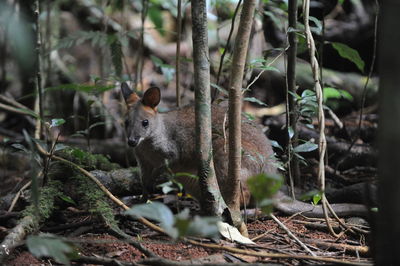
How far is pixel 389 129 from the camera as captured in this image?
179 cm

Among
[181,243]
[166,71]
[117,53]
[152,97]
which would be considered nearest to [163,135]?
[152,97]

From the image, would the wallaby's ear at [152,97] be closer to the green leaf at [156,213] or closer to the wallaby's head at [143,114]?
the wallaby's head at [143,114]

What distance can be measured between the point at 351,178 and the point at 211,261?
308 centimetres

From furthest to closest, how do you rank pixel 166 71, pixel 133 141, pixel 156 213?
1. pixel 166 71
2. pixel 133 141
3. pixel 156 213

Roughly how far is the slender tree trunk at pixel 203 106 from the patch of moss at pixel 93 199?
886mm

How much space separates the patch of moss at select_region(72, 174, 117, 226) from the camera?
383 centimetres

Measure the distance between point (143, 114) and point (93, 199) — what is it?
5.24 ft

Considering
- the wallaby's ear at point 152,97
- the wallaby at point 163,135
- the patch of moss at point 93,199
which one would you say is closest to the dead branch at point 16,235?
the patch of moss at point 93,199

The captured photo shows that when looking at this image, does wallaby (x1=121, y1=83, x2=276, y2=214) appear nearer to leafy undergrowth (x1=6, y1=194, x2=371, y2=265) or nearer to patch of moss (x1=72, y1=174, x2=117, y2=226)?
patch of moss (x1=72, y1=174, x2=117, y2=226)

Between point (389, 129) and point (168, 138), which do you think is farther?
point (168, 138)

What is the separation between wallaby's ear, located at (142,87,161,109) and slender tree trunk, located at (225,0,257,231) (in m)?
2.09

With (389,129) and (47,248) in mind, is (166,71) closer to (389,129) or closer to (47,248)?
(47,248)

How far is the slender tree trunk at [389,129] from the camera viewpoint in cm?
174

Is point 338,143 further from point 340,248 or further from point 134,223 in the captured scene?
point 134,223
